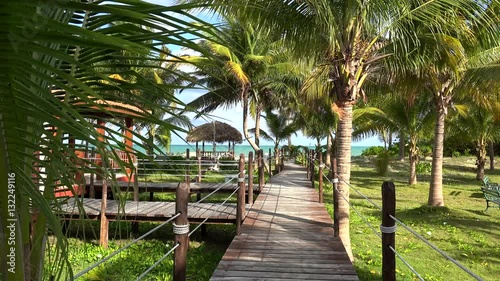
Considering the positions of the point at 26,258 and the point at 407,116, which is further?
the point at 407,116

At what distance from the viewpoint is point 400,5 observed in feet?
17.1

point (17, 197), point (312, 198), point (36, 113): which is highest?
point (36, 113)

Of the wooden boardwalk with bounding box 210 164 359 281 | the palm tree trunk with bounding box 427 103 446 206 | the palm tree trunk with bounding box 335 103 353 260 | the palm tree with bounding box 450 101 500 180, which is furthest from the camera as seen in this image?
the palm tree with bounding box 450 101 500 180

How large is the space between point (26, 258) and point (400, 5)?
5.42m

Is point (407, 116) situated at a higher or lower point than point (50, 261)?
higher

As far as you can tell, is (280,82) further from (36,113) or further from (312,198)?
(36,113)

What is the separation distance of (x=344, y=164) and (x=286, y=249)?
2043mm

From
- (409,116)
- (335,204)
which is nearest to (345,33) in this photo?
(335,204)

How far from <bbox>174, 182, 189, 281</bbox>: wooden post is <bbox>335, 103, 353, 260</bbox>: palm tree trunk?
3571 millimetres

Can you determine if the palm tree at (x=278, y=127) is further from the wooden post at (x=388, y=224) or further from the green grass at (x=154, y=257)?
the wooden post at (x=388, y=224)

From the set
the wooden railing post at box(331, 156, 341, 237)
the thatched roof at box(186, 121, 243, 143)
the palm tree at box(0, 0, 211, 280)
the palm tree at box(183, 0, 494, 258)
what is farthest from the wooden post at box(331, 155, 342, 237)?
the thatched roof at box(186, 121, 243, 143)

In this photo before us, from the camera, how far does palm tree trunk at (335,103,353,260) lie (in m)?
6.00

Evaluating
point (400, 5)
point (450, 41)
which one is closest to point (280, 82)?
point (450, 41)

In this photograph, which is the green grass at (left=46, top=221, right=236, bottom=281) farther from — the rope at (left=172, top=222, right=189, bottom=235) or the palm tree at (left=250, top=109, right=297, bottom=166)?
the palm tree at (left=250, top=109, right=297, bottom=166)
